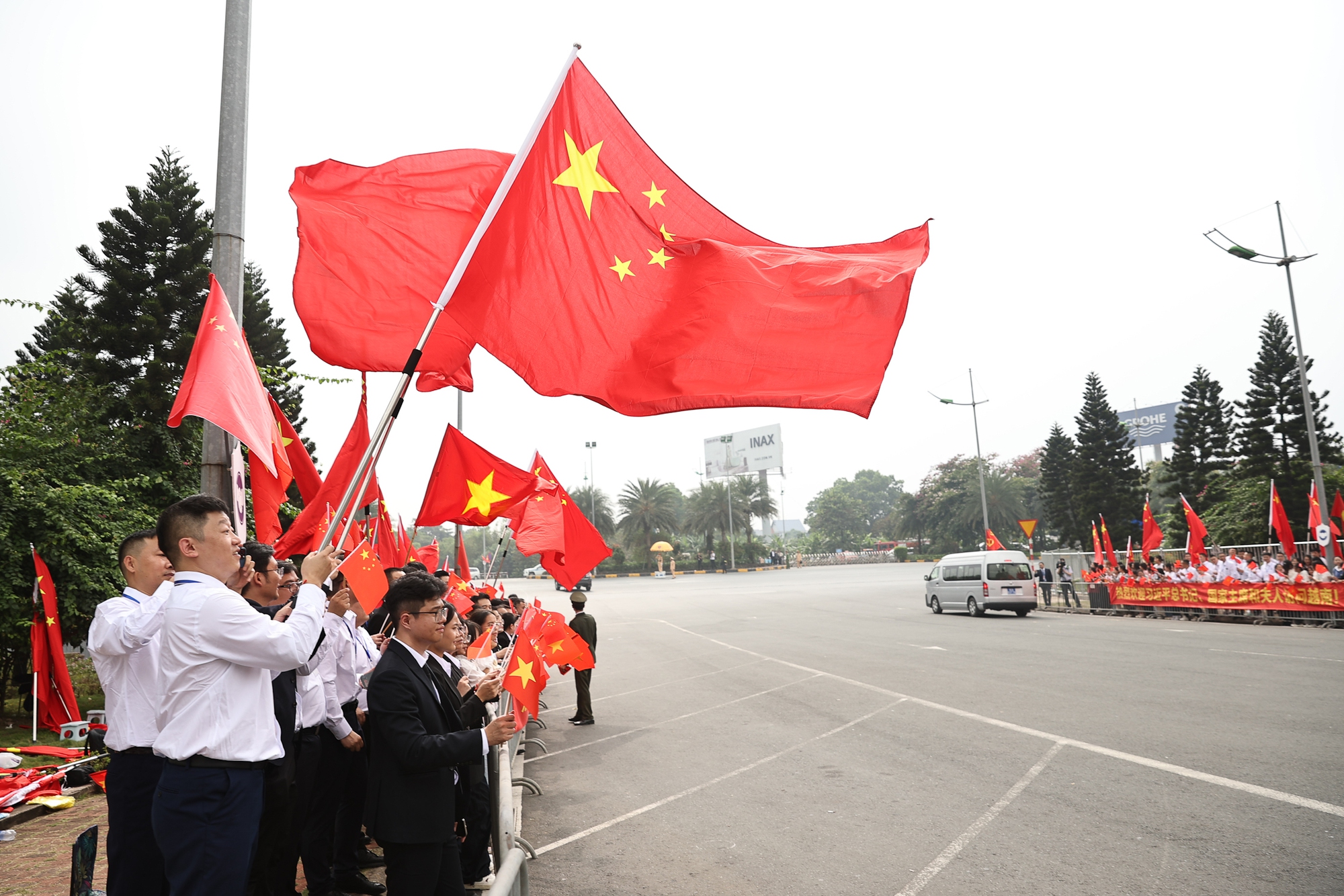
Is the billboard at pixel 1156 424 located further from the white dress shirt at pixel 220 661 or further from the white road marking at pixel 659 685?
the white dress shirt at pixel 220 661

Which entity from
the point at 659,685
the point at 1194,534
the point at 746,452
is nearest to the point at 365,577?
the point at 659,685

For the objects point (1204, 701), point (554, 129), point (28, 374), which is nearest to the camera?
point (554, 129)

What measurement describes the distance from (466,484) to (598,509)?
9190 centimetres

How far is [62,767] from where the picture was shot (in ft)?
25.3

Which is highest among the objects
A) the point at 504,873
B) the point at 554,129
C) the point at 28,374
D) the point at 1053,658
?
the point at 28,374

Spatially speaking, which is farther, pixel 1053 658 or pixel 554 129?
pixel 1053 658

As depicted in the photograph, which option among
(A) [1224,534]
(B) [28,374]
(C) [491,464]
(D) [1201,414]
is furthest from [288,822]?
(D) [1201,414]

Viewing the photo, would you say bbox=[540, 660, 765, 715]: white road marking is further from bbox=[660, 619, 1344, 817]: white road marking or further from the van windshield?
the van windshield

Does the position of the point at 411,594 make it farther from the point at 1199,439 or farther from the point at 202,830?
the point at 1199,439

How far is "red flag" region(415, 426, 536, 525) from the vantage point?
8852 millimetres

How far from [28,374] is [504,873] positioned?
47.1 feet

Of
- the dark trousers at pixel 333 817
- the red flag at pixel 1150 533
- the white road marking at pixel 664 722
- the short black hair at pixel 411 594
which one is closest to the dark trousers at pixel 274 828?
the dark trousers at pixel 333 817

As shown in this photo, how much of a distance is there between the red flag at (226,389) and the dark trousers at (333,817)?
6.17ft

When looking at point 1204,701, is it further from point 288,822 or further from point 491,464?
point 288,822
